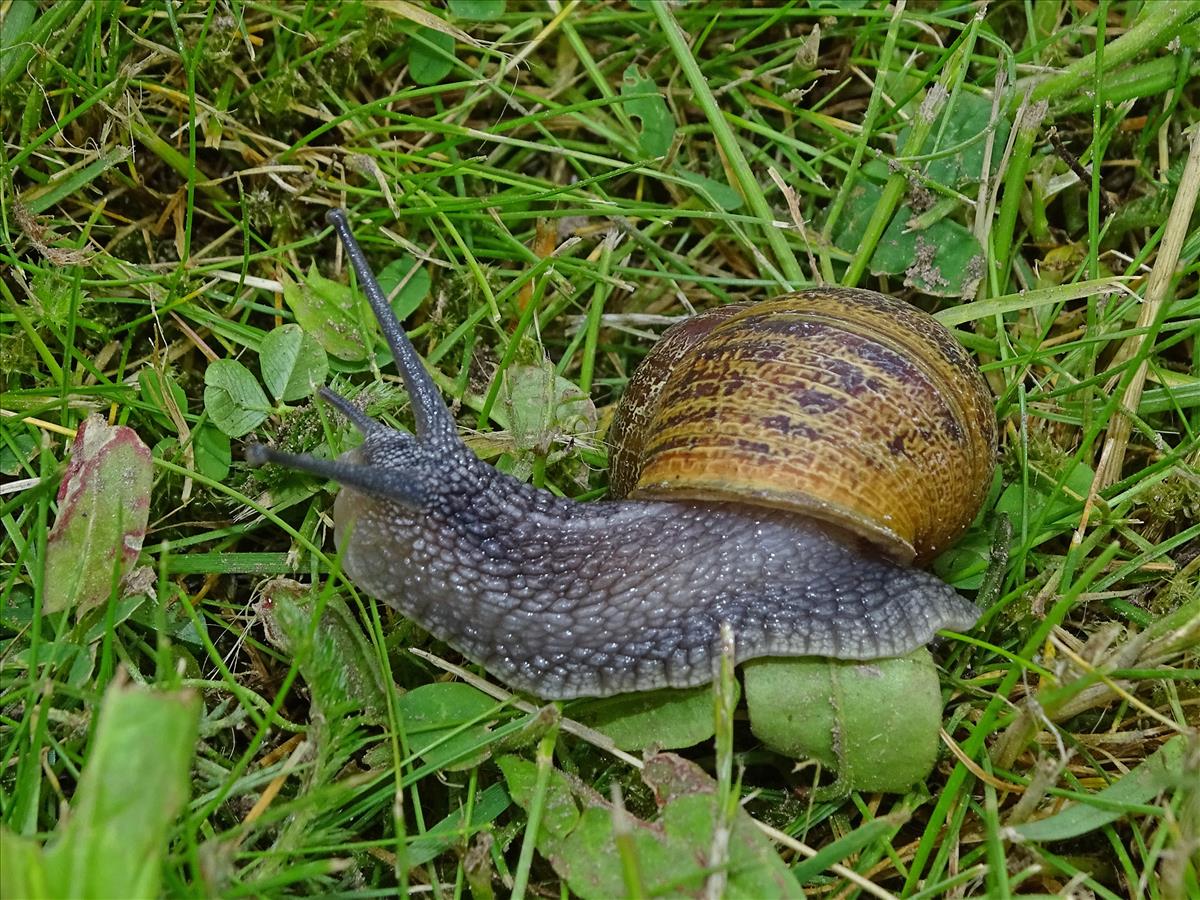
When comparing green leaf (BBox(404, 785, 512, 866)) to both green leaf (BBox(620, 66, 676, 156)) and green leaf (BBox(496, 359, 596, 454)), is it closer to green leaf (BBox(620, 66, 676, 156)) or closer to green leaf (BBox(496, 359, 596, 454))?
green leaf (BBox(496, 359, 596, 454))

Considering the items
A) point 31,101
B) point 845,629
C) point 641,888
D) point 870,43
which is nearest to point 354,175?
point 31,101

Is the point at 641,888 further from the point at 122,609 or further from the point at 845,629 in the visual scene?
the point at 122,609

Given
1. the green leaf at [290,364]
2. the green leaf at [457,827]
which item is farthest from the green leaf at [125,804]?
the green leaf at [290,364]

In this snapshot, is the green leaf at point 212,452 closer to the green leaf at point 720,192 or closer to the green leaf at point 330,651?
the green leaf at point 330,651

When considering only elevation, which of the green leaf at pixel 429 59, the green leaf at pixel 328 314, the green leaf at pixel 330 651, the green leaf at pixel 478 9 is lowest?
the green leaf at pixel 330 651

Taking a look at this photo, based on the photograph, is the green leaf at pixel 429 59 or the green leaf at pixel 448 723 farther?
the green leaf at pixel 429 59
